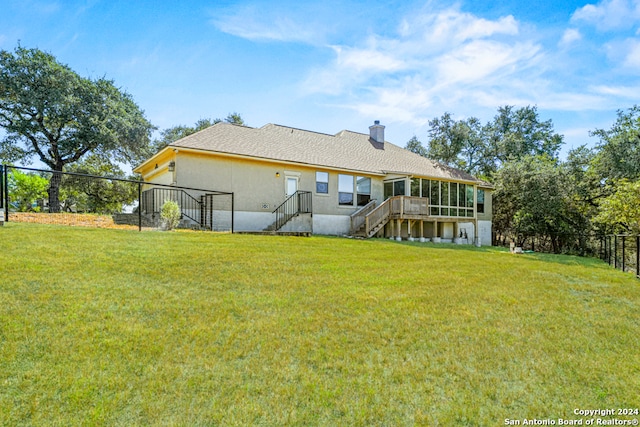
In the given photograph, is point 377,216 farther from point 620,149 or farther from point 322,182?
point 620,149

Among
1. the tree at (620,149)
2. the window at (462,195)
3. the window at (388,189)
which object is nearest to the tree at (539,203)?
the tree at (620,149)

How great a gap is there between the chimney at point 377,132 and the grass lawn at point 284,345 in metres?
17.6

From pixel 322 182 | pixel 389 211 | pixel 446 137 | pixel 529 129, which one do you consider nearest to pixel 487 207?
pixel 446 137

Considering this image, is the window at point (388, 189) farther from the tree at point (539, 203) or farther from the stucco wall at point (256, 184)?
the tree at point (539, 203)

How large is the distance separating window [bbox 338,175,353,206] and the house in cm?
5

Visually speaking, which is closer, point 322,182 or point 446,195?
point 322,182

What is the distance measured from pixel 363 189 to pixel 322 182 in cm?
255

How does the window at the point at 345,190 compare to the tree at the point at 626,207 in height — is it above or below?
above

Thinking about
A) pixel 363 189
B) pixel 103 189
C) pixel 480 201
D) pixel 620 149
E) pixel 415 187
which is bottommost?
pixel 480 201

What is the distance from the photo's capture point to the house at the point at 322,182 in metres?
A: 14.1

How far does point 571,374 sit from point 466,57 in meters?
11.6

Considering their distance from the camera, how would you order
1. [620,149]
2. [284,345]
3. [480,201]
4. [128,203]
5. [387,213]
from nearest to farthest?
[284,345] → [387,213] → [620,149] → [480,201] → [128,203]

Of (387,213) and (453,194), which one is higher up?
(453,194)

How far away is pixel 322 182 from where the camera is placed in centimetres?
1688
